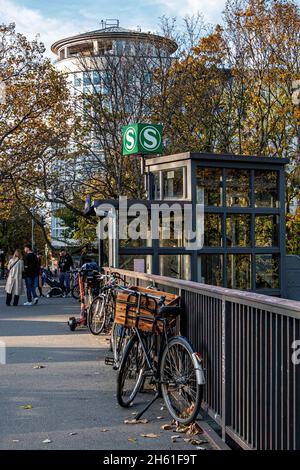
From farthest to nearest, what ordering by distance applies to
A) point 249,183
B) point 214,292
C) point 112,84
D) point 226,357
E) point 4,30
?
point 4,30 < point 112,84 < point 249,183 < point 214,292 < point 226,357

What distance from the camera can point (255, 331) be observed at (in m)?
4.71

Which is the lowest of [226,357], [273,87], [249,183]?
[226,357]

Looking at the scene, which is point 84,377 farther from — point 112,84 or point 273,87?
point 112,84

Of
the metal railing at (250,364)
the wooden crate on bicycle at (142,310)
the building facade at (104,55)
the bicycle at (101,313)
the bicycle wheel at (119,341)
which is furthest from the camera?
the building facade at (104,55)

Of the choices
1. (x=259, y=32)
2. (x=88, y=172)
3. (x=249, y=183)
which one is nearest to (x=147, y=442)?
(x=249, y=183)

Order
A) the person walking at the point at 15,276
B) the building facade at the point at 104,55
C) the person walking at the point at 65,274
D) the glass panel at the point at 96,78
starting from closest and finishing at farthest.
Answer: the person walking at the point at 15,276
the person walking at the point at 65,274
the building facade at the point at 104,55
the glass panel at the point at 96,78

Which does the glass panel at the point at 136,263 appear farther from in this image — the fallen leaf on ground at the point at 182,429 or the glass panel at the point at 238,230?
the fallen leaf on ground at the point at 182,429

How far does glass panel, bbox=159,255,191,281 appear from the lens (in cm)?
1440

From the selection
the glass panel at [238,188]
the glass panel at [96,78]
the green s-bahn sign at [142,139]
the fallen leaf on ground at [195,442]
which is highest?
the glass panel at [96,78]

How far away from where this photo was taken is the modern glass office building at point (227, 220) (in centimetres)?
1459

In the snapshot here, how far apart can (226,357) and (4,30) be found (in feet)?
88.3

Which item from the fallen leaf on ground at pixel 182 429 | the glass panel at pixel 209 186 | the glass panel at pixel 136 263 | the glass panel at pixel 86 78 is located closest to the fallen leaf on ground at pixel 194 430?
the fallen leaf on ground at pixel 182 429

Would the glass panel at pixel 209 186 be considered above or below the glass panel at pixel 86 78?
below

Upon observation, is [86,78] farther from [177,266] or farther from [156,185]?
[177,266]
